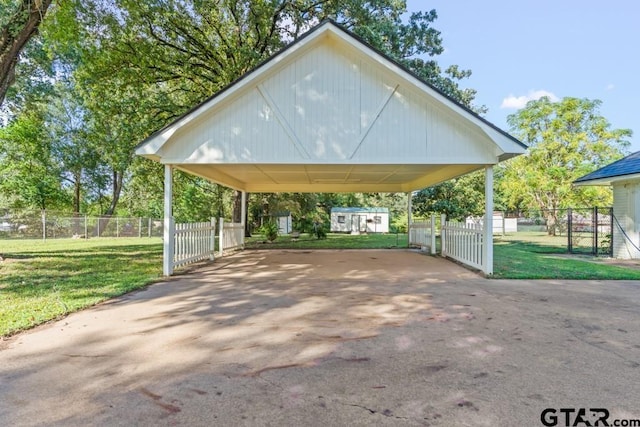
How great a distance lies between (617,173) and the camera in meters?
11.7

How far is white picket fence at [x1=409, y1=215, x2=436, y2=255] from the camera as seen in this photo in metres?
12.6

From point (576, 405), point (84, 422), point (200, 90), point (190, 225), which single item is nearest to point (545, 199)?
point (200, 90)

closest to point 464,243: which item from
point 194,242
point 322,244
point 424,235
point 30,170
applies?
point 424,235

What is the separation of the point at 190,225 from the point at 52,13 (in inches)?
272

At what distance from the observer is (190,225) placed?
9625mm

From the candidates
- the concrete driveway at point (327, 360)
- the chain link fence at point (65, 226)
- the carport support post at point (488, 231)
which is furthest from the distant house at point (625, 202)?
the chain link fence at point (65, 226)

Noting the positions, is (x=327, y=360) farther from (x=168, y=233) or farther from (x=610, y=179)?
(x=610, y=179)

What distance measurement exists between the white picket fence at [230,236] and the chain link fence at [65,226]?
13549 millimetres

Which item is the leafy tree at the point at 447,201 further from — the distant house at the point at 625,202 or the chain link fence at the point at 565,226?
the distant house at the point at 625,202

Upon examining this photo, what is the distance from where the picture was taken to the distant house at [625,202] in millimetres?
11500

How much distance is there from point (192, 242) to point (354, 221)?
2574 centimetres

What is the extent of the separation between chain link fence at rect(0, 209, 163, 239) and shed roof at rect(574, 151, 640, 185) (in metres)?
25.7

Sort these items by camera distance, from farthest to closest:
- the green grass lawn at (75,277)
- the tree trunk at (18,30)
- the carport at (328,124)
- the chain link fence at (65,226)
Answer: the chain link fence at (65,226), the tree trunk at (18,30), the carport at (328,124), the green grass lawn at (75,277)

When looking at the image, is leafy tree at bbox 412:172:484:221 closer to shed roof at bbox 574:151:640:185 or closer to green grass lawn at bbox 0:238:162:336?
shed roof at bbox 574:151:640:185
